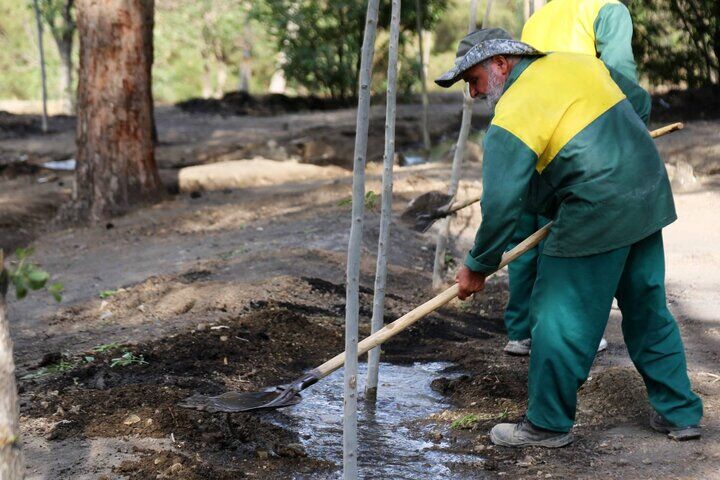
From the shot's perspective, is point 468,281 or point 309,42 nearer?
point 468,281

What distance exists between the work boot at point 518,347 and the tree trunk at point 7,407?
137 inches

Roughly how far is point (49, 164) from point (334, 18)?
8416 mm

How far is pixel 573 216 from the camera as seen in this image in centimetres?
375

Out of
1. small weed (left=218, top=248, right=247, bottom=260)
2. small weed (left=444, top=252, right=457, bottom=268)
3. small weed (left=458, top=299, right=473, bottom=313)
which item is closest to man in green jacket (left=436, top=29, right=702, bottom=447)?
small weed (left=458, top=299, right=473, bottom=313)

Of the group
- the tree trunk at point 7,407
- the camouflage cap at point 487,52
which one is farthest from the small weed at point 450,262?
the tree trunk at point 7,407

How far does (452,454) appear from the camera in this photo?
4.11 meters

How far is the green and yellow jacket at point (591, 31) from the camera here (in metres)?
4.90

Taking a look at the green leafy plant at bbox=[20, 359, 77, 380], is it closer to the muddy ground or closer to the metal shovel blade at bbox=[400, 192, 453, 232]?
the muddy ground

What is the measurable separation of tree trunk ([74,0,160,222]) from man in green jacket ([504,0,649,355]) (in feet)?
19.6

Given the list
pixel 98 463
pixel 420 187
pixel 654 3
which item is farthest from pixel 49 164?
pixel 98 463

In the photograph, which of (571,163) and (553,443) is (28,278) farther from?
(553,443)

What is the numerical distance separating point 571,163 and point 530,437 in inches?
45.5

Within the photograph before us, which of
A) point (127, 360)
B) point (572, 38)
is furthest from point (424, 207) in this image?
point (127, 360)

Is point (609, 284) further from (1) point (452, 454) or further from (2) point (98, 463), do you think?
(2) point (98, 463)
